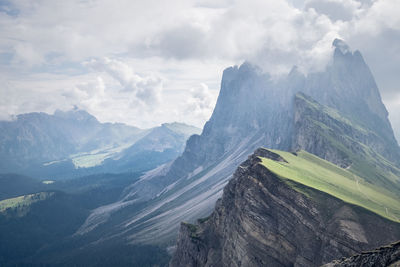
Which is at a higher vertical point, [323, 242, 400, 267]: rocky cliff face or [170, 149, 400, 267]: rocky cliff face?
[323, 242, 400, 267]: rocky cliff face

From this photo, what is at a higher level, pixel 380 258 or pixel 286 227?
pixel 380 258

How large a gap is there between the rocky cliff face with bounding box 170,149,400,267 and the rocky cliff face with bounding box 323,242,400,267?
38679mm

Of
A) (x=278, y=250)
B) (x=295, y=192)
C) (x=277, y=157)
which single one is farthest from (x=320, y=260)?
(x=277, y=157)

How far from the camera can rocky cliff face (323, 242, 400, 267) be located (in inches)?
1978

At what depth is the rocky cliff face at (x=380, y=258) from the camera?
165ft

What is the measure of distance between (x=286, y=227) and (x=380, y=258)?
5712cm

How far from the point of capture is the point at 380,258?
5300cm

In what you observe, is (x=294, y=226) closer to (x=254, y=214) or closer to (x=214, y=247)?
(x=254, y=214)

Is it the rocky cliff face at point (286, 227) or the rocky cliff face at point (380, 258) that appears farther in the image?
the rocky cliff face at point (286, 227)

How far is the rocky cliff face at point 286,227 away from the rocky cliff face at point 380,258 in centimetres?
3868

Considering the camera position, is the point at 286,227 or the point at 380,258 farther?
the point at 286,227

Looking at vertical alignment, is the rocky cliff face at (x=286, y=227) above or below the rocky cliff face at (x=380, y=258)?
below

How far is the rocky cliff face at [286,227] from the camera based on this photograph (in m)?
99.0

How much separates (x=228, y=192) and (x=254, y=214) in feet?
101
